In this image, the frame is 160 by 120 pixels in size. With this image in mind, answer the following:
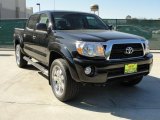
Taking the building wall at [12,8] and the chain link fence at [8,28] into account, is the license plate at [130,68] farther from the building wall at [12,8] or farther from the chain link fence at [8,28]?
the building wall at [12,8]

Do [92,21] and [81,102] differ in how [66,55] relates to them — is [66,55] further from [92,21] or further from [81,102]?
[92,21]

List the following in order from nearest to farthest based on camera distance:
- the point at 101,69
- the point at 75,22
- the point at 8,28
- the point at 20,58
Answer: the point at 101,69 → the point at 75,22 → the point at 20,58 → the point at 8,28

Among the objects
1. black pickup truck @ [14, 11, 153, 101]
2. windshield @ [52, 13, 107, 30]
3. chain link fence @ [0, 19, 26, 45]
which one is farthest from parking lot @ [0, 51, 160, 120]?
chain link fence @ [0, 19, 26, 45]

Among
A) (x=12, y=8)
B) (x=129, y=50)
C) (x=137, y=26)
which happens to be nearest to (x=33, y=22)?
(x=129, y=50)

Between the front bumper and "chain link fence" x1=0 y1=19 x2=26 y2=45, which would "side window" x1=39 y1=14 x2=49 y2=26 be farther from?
"chain link fence" x1=0 y1=19 x2=26 y2=45

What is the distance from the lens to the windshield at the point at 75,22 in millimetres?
6445

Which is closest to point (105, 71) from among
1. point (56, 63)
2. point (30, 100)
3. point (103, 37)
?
point (103, 37)

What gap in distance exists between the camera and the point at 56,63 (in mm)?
5727

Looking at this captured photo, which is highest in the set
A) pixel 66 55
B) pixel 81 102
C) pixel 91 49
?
pixel 91 49

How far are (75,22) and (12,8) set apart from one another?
51.6 meters

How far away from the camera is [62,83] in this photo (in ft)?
18.6

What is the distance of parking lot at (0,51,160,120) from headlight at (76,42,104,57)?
3.21 feet

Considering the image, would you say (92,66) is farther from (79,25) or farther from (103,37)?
(79,25)

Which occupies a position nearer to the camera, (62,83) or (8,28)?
(62,83)
